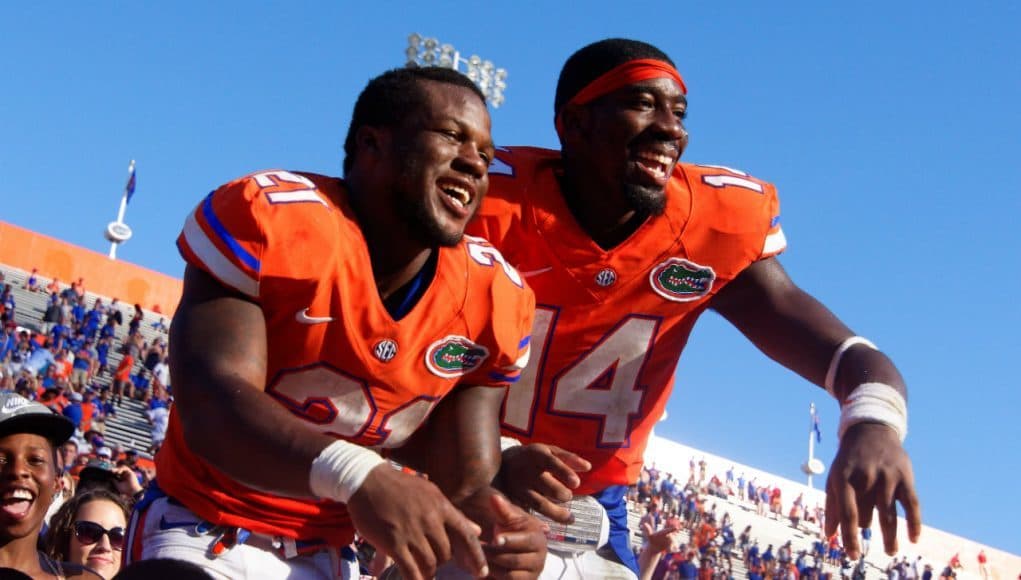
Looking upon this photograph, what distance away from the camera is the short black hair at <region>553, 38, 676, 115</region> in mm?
4129

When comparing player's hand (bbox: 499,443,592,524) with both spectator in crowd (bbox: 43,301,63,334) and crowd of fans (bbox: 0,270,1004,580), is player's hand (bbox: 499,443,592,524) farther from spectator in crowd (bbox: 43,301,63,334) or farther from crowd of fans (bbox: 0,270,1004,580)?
spectator in crowd (bbox: 43,301,63,334)

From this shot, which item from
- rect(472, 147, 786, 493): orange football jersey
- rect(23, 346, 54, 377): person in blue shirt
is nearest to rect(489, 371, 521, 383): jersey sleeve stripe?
rect(472, 147, 786, 493): orange football jersey

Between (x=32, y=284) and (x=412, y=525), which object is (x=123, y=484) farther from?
(x=32, y=284)

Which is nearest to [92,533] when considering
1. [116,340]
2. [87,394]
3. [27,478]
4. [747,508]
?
[27,478]

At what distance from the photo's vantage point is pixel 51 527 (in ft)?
18.5

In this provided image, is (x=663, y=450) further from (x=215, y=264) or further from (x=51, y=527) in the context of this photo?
(x=215, y=264)

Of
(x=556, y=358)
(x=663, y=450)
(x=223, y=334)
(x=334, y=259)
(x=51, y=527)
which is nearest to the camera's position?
(x=223, y=334)

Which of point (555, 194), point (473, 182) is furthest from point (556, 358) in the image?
point (473, 182)

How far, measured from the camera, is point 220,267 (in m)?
2.81

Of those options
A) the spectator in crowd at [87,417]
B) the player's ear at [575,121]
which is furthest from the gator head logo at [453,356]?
the spectator in crowd at [87,417]

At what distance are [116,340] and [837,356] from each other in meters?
23.8

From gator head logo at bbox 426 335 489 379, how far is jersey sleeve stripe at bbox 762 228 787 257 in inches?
52.6

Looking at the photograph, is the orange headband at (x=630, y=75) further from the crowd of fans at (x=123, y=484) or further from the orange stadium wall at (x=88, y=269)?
the orange stadium wall at (x=88, y=269)

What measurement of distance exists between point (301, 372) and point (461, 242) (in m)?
0.64
